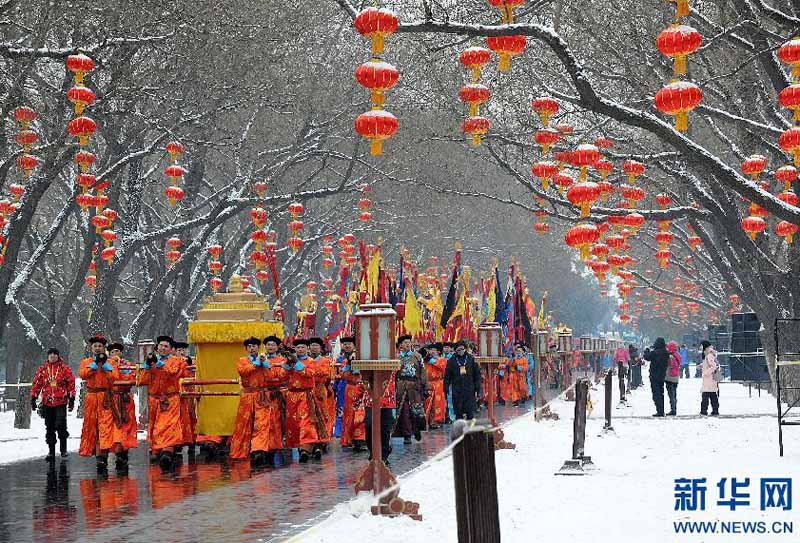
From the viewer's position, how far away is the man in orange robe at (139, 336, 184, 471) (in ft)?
59.3

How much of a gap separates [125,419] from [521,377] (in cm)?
1947

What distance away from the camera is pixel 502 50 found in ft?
51.9

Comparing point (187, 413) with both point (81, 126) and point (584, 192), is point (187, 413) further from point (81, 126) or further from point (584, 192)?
point (584, 192)

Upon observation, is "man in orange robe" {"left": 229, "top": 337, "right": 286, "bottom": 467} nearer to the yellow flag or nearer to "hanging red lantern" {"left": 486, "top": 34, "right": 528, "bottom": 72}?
"hanging red lantern" {"left": 486, "top": 34, "right": 528, "bottom": 72}

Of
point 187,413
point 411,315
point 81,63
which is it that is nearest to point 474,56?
point 81,63

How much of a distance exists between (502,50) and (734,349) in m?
24.7

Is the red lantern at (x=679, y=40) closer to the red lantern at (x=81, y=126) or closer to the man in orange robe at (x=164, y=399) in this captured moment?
the man in orange robe at (x=164, y=399)

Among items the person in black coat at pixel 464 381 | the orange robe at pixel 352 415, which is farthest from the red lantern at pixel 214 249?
the person in black coat at pixel 464 381

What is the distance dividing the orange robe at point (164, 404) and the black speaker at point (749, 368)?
22448 mm

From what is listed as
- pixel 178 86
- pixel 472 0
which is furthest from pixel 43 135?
pixel 472 0

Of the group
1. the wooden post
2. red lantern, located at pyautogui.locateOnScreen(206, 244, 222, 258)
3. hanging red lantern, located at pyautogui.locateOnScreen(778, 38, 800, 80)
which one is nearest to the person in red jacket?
hanging red lantern, located at pyautogui.locateOnScreen(778, 38, 800, 80)

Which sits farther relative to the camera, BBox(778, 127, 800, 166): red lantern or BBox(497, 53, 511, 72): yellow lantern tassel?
BBox(778, 127, 800, 166): red lantern

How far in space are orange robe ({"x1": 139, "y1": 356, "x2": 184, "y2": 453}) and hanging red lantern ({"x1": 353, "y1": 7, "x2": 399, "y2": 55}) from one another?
6.08 m

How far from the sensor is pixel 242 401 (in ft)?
58.3
